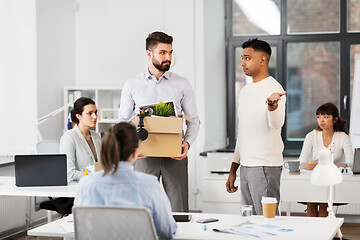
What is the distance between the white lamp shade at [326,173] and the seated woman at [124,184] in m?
0.69

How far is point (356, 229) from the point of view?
606 cm

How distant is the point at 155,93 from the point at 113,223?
1455mm

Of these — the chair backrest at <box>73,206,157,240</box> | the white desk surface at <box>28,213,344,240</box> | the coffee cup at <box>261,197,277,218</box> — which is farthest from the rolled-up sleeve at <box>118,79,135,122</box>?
the chair backrest at <box>73,206,157,240</box>

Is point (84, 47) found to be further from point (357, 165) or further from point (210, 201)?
point (357, 165)

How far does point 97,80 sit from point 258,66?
396cm

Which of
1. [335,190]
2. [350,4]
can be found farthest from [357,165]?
[350,4]

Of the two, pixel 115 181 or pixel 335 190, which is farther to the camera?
pixel 335 190

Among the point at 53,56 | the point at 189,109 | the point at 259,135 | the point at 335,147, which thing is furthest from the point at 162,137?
the point at 53,56

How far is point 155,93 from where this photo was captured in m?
3.74

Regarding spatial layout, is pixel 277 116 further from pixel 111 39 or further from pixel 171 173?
pixel 111 39

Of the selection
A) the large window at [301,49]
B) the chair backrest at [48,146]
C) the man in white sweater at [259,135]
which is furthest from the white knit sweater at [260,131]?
the large window at [301,49]

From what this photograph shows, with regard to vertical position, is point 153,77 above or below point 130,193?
above

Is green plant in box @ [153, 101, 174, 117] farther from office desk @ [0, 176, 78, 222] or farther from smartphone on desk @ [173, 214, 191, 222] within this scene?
office desk @ [0, 176, 78, 222]

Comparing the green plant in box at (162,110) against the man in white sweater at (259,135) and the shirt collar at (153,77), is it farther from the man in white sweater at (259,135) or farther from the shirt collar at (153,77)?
the man in white sweater at (259,135)
